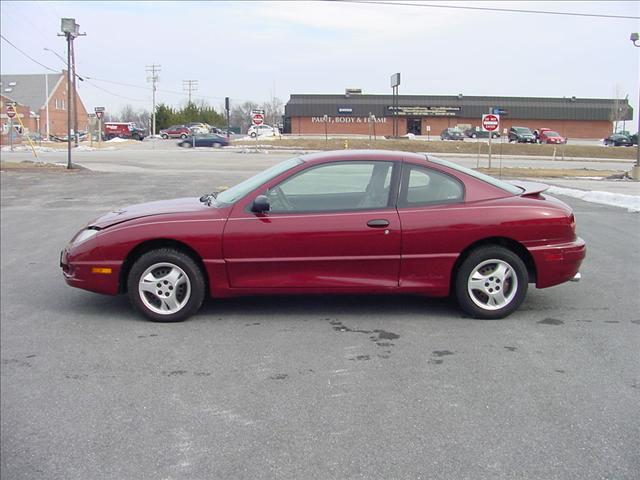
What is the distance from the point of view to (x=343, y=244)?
5.60 m

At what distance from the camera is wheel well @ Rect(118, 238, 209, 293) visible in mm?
5719

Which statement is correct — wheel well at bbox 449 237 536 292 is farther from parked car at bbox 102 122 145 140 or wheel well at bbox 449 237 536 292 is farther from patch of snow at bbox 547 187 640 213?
parked car at bbox 102 122 145 140

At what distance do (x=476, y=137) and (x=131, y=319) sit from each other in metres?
68.1

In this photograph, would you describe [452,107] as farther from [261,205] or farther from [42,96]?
[261,205]

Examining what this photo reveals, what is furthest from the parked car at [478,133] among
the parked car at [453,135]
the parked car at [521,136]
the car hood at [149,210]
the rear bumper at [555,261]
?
the car hood at [149,210]

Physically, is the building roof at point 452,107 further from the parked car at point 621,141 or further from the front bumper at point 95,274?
the front bumper at point 95,274

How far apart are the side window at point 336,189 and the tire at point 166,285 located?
0.92 m

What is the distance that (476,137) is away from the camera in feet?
231

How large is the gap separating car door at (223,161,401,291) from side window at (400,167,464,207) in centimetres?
14

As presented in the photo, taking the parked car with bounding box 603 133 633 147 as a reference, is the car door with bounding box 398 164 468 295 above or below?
below

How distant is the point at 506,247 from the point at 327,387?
2.42 metres

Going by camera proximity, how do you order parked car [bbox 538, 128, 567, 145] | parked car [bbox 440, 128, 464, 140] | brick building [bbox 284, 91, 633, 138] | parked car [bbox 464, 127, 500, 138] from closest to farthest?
parked car [bbox 538, 128, 567, 145] → parked car [bbox 440, 128, 464, 140] → parked car [bbox 464, 127, 500, 138] → brick building [bbox 284, 91, 633, 138]

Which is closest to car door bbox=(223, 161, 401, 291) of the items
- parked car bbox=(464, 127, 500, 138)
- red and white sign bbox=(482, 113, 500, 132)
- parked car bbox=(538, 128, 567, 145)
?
red and white sign bbox=(482, 113, 500, 132)

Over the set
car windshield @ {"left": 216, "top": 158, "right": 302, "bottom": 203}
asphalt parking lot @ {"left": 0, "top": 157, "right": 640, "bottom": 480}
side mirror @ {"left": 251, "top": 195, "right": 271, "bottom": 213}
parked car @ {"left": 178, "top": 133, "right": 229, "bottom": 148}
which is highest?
parked car @ {"left": 178, "top": 133, "right": 229, "bottom": 148}
